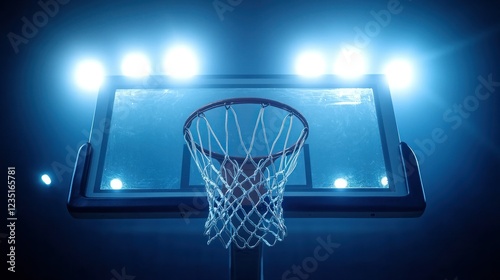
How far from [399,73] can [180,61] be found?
1535 millimetres

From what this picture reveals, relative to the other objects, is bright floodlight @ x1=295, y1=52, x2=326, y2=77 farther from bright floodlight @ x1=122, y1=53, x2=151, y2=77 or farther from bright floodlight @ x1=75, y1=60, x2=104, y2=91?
bright floodlight @ x1=75, y1=60, x2=104, y2=91

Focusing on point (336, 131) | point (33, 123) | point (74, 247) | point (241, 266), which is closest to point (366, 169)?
point (336, 131)

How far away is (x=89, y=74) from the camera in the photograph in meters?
2.52

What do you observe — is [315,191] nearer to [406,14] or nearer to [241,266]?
[241,266]

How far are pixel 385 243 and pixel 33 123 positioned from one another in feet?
8.37

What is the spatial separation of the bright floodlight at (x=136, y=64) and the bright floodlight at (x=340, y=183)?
1495 mm

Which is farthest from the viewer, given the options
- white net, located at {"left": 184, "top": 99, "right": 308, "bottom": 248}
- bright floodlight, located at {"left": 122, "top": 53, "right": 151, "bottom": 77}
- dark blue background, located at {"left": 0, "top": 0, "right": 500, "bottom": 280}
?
bright floodlight, located at {"left": 122, "top": 53, "right": 151, "bottom": 77}

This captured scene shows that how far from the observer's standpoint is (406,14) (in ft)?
8.14

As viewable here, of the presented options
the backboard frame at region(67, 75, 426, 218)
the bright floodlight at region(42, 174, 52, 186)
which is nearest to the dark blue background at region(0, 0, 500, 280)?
the bright floodlight at region(42, 174, 52, 186)

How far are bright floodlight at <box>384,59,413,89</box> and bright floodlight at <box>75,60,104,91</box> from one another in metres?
2.02

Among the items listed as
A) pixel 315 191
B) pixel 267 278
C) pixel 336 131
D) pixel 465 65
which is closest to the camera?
pixel 315 191

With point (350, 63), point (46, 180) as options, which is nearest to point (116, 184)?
point (46, 180)

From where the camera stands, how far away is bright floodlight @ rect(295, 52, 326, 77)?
255 cm

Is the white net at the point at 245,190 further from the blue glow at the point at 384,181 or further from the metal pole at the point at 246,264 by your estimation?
the blue glow at the point at 384,181
